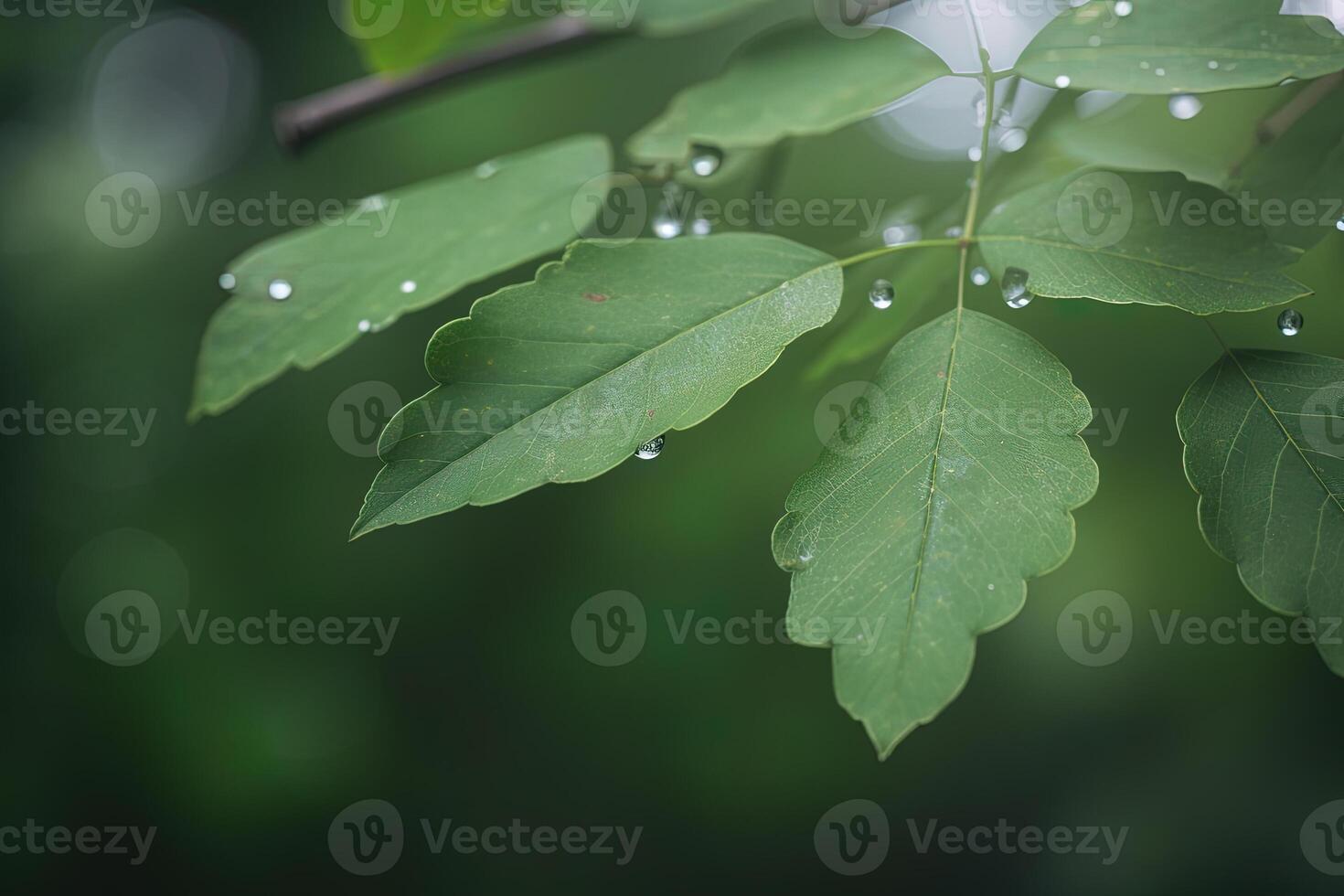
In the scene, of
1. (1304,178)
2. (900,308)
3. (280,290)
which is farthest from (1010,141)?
(280,290)

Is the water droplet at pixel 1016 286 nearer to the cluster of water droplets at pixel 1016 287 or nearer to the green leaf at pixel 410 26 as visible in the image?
the cluster of water droplets at pixel 1016 287

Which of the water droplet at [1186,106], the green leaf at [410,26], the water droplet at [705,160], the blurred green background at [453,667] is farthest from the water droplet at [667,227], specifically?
the blurred green background at [453,667]

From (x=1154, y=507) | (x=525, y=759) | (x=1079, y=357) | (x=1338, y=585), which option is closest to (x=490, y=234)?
(x=1338, y=585)

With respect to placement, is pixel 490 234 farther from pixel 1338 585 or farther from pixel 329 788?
pixel 329 788

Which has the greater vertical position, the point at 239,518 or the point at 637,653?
the point at 239,518

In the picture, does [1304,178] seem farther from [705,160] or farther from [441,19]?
[441,19]

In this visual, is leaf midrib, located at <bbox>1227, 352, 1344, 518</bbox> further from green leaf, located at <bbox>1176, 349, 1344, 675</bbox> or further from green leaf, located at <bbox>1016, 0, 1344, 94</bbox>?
green leaf, located at <bbox>1016, 0, 1344, 94</bbox>

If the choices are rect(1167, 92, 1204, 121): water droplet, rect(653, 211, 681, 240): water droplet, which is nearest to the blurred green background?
rect(653, 211, 681, 240): water droplet
